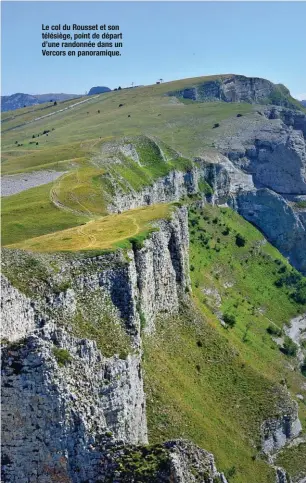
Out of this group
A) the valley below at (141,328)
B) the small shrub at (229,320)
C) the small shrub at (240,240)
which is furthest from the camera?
the small shrub at (240,240)

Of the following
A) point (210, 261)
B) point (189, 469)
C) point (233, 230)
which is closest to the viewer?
point (189, 469)

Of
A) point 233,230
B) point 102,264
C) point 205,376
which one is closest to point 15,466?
point 102,264

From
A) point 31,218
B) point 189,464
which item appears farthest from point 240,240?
point 189,464

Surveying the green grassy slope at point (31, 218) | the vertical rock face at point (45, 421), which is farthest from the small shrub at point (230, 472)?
the green grassy slope at point (31, 218)

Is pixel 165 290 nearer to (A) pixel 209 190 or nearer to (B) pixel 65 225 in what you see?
(B) pixel 65 225

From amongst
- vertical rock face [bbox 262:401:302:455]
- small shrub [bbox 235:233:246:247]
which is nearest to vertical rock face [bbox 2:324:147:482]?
vertical rock face [bbox 262:401:302:455]

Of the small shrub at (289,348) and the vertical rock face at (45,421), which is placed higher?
the small shrub at (289,348)

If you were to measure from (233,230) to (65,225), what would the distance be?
71934 mm

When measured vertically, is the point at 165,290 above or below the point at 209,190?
below

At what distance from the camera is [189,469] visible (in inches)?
1175

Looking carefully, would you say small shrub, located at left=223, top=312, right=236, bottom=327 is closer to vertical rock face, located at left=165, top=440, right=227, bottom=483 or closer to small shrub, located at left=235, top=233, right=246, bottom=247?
small shrub, located at left=235, top=233, right=246, bottom=247

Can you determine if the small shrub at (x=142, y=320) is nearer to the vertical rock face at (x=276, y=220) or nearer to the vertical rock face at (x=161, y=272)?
the vertical rock face at (x=161, y=272)

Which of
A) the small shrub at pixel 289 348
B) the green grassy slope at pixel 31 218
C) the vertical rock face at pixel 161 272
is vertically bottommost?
the small shrub at pixel 289 348

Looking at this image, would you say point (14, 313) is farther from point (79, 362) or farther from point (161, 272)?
point (161, 272)
